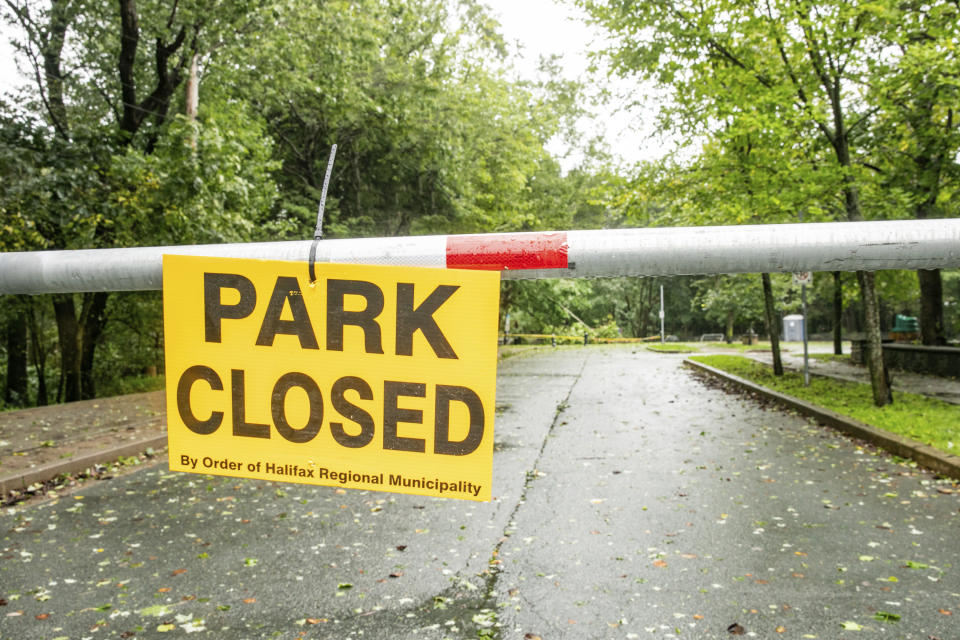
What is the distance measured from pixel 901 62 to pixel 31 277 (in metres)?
11.9

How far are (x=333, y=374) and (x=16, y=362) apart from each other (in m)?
18.9

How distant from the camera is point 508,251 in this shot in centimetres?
130

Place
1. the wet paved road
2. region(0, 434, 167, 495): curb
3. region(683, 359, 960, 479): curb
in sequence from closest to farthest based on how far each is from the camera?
the wet paved road → region(0, 434, 167, 495): curb → region(683, 359, 960, 479): curb

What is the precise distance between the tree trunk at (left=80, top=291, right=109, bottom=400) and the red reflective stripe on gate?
50.9 ft

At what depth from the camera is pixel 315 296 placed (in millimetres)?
1473

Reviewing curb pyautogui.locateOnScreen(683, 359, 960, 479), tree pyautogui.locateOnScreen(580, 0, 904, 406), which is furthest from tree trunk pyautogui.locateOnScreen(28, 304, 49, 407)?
curb pyautogui.locateOnScreen(683, 359, 960, 479)

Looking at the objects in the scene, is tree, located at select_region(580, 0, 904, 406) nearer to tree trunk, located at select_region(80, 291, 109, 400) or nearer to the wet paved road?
the wet paved road

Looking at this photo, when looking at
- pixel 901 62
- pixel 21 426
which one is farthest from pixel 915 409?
pixel 21 426

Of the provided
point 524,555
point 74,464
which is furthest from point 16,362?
point 524,555

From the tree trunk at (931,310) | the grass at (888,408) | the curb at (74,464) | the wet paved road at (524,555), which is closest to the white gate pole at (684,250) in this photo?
the wet paved road at (524,555)

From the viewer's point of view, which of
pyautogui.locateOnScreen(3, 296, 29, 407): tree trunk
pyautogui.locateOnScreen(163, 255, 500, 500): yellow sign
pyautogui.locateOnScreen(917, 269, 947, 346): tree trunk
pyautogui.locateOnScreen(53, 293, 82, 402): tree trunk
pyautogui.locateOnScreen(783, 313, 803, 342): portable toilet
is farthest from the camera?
pyautogui.locateOnScreen(783, 313, 803, 342): portable toilet

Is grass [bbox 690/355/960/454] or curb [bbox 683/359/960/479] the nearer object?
curb [bbox 683/359/960/479]

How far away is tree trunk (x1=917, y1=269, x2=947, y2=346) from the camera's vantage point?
59.7 ft

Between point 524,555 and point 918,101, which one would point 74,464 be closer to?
point 524,555
